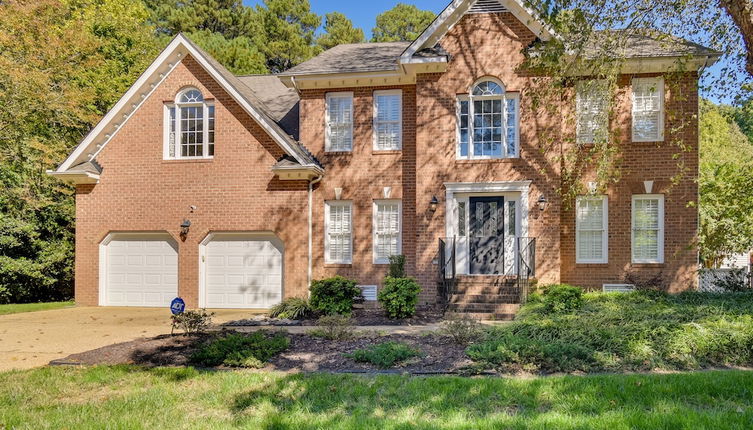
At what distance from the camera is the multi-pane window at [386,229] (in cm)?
1299

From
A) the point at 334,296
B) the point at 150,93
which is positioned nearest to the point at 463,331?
the point at 334,296

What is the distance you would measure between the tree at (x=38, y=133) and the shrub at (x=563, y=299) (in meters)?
16.2

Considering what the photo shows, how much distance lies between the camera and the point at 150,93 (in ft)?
43.9

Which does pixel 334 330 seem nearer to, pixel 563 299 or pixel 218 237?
pixel 563 299

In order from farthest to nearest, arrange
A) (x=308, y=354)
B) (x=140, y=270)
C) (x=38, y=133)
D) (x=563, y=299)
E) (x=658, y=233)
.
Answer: (x=38, y=133) < (x=140, y=270) < (x=658, y=233) < (x=563, y=299) < (x=308, y=354)

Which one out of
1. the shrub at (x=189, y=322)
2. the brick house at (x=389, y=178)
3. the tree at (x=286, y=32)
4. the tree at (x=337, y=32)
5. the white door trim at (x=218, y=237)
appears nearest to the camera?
the shrub at (x=189, y=322)

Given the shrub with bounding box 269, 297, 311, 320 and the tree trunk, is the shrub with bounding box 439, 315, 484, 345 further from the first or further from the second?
the tree trunk

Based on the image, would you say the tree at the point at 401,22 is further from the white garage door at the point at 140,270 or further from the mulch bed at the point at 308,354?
the mulch bed at the point at 308,354

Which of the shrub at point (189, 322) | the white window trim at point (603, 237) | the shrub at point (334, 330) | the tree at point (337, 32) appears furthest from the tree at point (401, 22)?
the shrub at point (189, 322)

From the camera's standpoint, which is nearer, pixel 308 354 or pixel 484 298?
pixel 308 354

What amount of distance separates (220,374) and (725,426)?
5.39 metres

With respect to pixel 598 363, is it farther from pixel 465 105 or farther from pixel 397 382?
pixel 465 105

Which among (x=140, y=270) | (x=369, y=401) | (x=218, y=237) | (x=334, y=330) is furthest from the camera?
(x=140, y=270)

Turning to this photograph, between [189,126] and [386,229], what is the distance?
655cm
